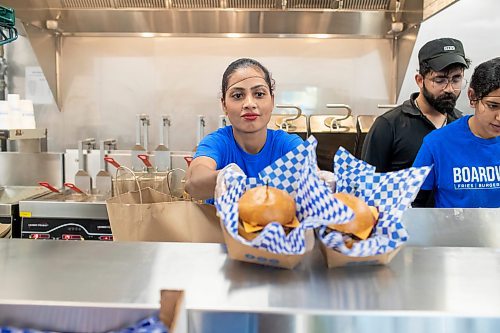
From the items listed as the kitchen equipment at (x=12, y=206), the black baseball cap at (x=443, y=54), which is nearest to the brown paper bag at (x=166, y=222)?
the black baseball cap at (x=443, y=54)

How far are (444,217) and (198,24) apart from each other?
2.82 meters

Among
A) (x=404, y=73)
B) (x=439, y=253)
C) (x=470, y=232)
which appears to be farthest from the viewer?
(x=404, y=73)

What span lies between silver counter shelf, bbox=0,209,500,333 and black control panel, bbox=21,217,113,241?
1.87 meters

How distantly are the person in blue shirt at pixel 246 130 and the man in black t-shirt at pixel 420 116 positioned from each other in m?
0.73

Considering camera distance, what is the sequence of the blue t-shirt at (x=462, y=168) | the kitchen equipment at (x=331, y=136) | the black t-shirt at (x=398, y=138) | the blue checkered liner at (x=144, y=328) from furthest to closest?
the kitchen equipment at (x=331, y=136), the black t-shirt at (x=398, y=138), the blue t-shirt at (x=462, y=168), the blue checkered liner at (x=144, y=328)

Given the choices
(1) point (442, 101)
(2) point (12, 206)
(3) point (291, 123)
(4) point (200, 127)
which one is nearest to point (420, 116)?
(1) point (442, 101)

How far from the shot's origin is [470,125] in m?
1.66

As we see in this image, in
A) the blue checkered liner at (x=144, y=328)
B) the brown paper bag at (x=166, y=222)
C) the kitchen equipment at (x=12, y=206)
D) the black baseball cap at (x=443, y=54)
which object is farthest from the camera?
the kitchen equipment at (x=12, y=206)

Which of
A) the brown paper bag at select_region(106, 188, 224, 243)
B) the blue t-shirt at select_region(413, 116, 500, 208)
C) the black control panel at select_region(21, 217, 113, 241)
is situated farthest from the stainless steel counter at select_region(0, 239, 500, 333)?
the black control panel at select_region(21, 217, 113, 241)

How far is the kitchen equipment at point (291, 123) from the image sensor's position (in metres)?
3.19

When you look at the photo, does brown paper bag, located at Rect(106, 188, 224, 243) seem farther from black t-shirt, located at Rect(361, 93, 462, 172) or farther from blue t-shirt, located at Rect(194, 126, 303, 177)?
→ black t-shirt, located at Rect(361, 93, 462, 172)

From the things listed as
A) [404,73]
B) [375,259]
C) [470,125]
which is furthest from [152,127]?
[375,259]

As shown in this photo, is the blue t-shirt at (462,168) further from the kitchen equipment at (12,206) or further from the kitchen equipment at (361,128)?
the kitchen equipment at (12,206)

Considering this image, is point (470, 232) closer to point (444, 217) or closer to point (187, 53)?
point (444, 217)
